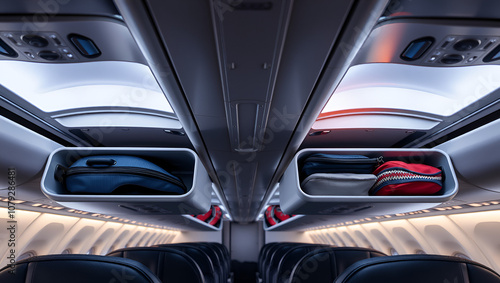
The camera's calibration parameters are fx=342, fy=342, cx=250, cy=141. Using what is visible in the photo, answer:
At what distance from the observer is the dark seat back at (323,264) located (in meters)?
3.61

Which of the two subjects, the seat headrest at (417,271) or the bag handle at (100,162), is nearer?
the seat headrest at (417,271)

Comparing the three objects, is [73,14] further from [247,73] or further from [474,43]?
[474,43]

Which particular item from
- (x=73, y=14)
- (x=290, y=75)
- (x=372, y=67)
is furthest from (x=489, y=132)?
(x=73, y=14)

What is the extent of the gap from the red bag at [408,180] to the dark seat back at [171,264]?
1.96 meters

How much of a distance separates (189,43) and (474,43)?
1.15 metres

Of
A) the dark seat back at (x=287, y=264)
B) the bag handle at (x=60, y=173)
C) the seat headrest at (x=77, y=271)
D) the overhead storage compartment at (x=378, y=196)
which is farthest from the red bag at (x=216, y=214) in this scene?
the seat headrest at (x=77, y=271)

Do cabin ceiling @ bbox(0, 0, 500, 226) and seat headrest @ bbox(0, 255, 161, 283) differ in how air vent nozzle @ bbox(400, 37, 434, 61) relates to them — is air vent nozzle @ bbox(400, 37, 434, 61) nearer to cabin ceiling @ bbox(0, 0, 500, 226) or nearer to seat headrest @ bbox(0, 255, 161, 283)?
cabin ceiling @ bbox(0, 0, 500, 226)

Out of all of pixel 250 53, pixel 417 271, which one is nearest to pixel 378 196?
pixel 417 271

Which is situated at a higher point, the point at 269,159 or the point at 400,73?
the point at 400,73

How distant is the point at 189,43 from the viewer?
3.99ft

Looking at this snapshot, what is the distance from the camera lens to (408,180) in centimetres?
210

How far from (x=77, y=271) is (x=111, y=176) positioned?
0.57 m

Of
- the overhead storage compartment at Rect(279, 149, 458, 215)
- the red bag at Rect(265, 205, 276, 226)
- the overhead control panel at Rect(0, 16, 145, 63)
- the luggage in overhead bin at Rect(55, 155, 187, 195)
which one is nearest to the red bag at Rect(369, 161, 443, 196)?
the overhead storage compartment at Rect(279, 149, 458, 215)

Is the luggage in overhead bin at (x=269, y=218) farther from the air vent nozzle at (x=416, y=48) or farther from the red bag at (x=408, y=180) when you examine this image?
the air vent nozzle at (x=416, y=48)
